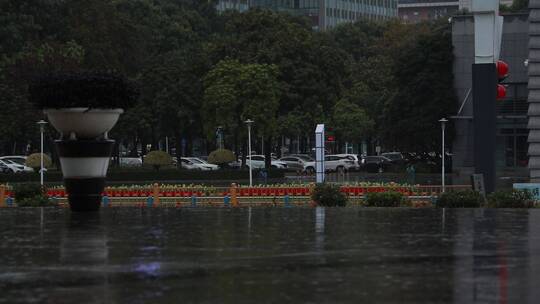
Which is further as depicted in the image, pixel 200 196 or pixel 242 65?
pixel 242 65

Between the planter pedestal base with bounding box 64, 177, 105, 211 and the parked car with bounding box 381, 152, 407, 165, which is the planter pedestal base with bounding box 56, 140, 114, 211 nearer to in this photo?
the planter pedestal base with bounding box 64, 177, 105, 211

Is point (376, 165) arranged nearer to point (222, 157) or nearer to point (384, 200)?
point (222, 157)

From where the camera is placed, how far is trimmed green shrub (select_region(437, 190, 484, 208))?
1107 inches

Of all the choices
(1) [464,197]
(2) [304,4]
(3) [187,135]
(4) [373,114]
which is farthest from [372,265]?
(2) [304,4]

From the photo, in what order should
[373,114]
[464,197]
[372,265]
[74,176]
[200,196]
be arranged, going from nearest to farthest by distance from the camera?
[372,265]
[74,176]
[464,197]
[200,196]
[373,114]

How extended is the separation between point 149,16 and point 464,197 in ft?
259

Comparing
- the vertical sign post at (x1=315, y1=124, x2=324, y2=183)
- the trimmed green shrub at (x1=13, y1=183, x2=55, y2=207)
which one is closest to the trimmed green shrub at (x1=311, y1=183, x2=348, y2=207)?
the trimmed green shrub at (x1=13, y1=183, x2=55, y2=207)

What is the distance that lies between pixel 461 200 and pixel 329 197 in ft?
14.3

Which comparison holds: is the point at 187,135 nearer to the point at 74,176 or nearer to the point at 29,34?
the point at 29,34

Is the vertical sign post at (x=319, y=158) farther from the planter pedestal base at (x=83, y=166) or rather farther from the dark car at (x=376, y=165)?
the dark car at (x=376, y=165)

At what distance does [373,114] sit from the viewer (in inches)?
3935

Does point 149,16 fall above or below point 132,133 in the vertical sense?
above

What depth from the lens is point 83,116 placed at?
22656mm

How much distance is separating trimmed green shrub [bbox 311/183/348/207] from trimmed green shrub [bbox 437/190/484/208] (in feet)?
10.8
